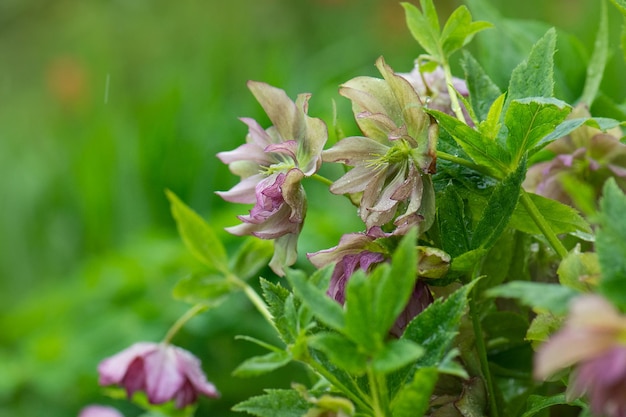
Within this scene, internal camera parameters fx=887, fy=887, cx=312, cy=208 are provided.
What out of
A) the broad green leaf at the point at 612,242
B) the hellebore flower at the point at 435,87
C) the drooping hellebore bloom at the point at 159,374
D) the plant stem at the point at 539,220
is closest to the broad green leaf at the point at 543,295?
the broad green leaf at the point at 612,242

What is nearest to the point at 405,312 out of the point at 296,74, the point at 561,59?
the point at 561,59

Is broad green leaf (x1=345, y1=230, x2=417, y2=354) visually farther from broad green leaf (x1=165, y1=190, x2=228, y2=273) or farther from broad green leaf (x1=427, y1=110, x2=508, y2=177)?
broad green leaf (x1=165, y1=190, x2=228, y2=273)

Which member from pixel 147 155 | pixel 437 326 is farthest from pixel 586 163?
pixel 147 155

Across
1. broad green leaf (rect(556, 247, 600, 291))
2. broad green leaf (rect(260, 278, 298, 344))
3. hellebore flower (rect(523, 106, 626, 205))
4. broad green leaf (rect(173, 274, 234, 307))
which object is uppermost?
broad green leaf (rect(556, 247, 600, 291))

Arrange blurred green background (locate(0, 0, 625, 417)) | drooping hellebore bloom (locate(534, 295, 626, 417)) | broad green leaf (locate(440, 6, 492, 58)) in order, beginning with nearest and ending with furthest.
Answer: drooping hellebore bloom (locate(534, 295, 626, 417)) < broad green leaf (locate(440, 6, 492, 58)) < blurred green background (locate(0, 0, 625, 417))

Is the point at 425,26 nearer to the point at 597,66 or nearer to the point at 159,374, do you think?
the point at 597,66

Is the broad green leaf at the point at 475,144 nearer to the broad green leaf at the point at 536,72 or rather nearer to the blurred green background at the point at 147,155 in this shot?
the broad green leaf at the point at 536,72

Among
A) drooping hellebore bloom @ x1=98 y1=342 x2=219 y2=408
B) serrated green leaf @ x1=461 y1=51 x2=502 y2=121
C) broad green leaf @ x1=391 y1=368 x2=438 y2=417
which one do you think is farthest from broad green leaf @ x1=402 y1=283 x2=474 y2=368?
drooping hellebore bloom @ x1=98 y1=342 x2=219 y2=408
